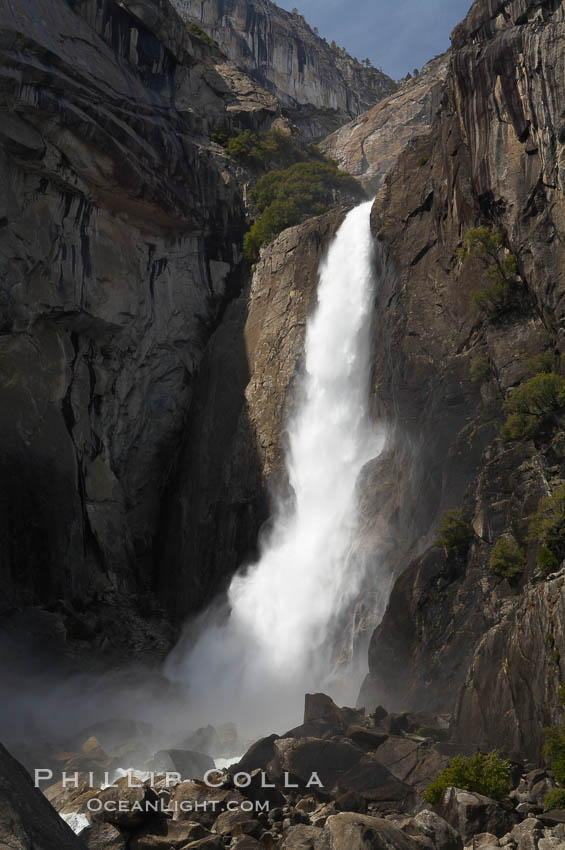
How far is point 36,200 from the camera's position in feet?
105

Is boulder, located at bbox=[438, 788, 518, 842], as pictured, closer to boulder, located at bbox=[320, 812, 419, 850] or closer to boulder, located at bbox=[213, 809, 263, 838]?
boulder, located at bbox=[320, 812, 419, 850]

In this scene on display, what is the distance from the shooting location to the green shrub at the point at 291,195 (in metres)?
39.8

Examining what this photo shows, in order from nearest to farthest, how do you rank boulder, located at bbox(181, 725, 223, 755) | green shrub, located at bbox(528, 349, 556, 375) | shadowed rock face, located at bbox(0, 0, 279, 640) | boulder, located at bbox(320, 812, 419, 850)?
boulder, located at bbox(320, 812, 419, 850) → boulder, located at bbox(181, 725, 223, 755) → green shrub, located at bbox(528, 349, 556, 375) → shadowed rock face, located at bbox(0, 0, 279, 640)

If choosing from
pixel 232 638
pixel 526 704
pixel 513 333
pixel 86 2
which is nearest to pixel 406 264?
pixel 513 333

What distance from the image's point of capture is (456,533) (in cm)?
1889

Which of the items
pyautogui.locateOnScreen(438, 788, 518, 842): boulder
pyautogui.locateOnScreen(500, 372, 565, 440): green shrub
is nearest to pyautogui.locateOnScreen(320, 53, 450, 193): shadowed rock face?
pyautogui.locateOnScreen(500, 372, 565, 440): green shrub

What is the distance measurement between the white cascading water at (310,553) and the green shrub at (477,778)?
36.5 feet

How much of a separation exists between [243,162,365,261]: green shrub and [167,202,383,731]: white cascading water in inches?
262

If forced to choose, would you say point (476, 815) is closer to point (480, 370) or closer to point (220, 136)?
point (480, 370)

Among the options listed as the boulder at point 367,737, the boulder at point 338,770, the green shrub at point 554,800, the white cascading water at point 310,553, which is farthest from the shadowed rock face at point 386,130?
the green shrub at point 554,800

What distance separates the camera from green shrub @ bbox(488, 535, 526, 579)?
55.3ft

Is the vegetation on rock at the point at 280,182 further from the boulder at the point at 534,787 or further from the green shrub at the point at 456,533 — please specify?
the boulder at the point at 534,787

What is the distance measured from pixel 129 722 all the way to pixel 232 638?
798 centimetres

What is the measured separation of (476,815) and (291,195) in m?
38.5
